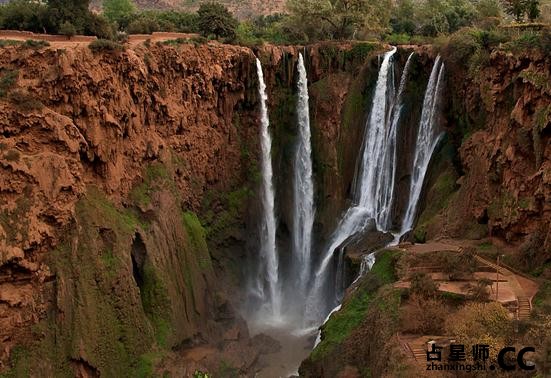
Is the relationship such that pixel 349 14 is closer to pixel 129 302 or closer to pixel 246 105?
pixel 246 105

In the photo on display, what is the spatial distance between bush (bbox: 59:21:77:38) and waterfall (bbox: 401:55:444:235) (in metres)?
18.7

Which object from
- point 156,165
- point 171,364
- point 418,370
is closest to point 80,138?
point 156,165

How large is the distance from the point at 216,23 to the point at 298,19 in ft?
26.5

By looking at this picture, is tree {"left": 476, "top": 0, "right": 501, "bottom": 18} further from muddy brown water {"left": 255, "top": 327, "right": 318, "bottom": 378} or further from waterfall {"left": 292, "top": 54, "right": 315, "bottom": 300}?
muddy brown water {"left": 255, "top": 327, "right": 318, "bottom": 378}

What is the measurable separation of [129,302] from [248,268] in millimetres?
9793

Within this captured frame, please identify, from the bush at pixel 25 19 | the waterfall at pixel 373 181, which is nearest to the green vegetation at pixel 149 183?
the bush at pixel 25 19

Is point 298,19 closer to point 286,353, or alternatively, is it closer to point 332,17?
point 332,17

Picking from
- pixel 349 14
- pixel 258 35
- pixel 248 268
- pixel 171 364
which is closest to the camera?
pixel 171 364

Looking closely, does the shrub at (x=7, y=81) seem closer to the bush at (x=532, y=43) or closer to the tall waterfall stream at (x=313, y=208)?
the tall waterfall stream at (x=313, y=208)

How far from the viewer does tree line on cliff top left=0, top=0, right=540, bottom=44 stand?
29.0 metres

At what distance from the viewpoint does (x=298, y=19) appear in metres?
41.8

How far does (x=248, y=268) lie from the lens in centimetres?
3198

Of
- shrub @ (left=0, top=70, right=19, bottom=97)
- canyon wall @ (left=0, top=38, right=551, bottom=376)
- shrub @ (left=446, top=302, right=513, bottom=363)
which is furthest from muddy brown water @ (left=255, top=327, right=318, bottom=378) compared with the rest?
shrub @ (left=0, top=70, right=19, bottom=97)

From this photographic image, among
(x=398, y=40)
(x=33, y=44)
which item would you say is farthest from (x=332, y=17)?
(x=33, y=44)
